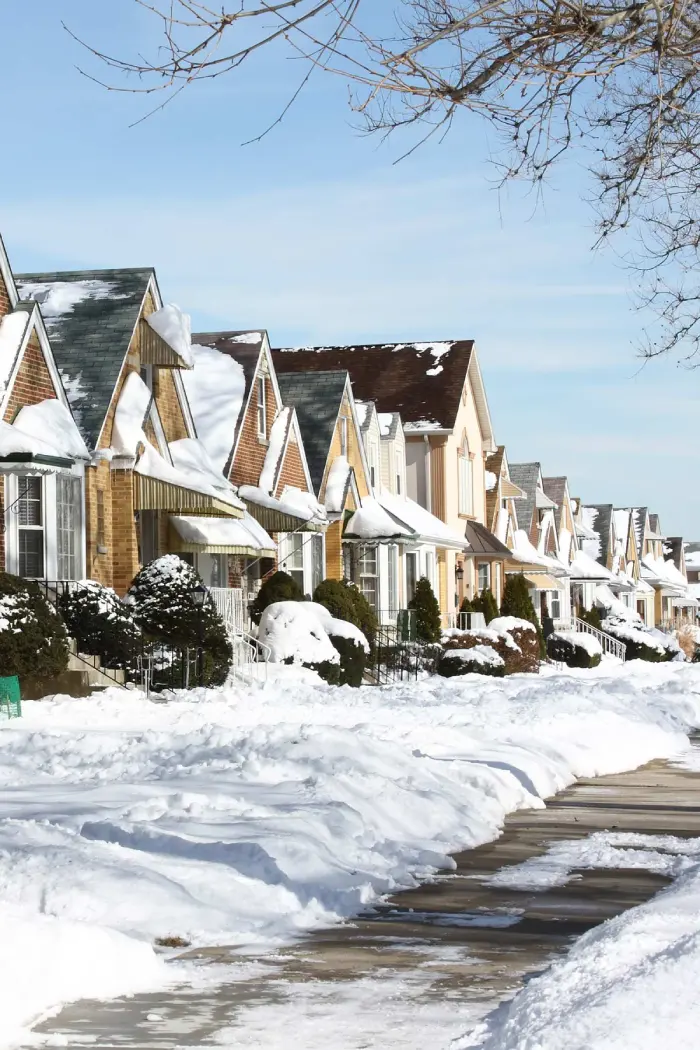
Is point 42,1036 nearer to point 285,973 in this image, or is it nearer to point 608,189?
point 285,973

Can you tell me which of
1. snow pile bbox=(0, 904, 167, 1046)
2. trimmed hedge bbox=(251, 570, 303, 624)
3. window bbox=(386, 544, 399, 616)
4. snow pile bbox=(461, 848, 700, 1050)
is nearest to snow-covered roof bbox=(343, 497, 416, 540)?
window bbox=(386, 544, 399, 616)

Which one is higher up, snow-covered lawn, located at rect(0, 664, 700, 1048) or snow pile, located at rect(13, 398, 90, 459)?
snow pile, located at rect(13, 398, 90, 459)

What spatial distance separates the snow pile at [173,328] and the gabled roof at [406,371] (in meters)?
18.1

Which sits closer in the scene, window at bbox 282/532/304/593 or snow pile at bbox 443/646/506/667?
snow pile at bbox 443/646/506/667

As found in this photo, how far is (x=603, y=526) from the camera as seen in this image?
83.6 m

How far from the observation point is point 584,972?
578cm

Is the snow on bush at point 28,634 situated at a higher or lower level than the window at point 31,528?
lower

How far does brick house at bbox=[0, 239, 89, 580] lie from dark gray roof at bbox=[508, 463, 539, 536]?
3979 cm

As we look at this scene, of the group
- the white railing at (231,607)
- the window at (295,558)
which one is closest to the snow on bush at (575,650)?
the window at (295,558)

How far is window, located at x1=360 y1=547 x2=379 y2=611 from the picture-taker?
3906cm

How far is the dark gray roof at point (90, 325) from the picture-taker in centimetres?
2567

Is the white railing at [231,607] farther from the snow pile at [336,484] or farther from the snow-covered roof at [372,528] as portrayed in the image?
the snow-covered roof at [372,528]

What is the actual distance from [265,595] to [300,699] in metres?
8.45

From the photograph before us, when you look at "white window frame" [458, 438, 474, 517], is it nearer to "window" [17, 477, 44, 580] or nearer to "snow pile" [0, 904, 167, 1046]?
"window" [17, 477, 44, 580]
